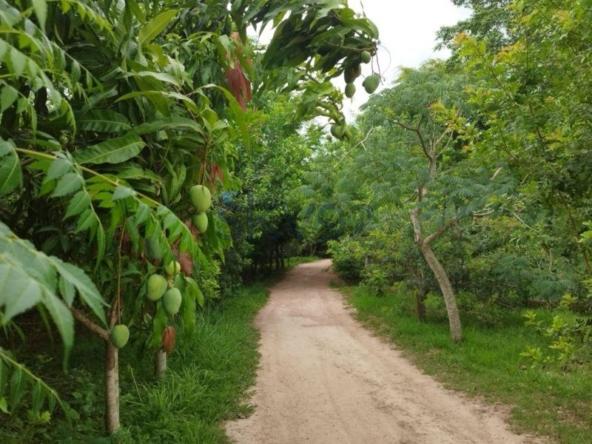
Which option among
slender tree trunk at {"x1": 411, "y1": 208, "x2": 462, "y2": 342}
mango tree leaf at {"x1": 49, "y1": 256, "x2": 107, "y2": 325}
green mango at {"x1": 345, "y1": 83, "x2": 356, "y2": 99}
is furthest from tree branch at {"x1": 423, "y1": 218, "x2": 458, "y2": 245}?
mango tree leaf at {"x1": 49, "y1": 256, "x2": 107, "y2": 325}

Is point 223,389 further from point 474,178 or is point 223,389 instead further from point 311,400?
point 474,178

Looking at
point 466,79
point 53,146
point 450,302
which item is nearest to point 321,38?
point 53,146

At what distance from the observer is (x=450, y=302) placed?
826cm

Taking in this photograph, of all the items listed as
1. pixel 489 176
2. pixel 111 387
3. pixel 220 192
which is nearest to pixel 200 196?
pixel 220 192

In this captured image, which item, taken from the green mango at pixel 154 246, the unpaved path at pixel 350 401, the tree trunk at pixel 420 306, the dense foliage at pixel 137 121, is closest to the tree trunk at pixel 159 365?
the unpaved path at pixel 350 401

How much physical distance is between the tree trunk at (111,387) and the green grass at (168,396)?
0.36 ft

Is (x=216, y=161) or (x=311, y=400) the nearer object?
(x=216, y=161)

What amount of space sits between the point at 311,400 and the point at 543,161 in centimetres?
356

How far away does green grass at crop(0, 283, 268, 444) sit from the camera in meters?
4.12

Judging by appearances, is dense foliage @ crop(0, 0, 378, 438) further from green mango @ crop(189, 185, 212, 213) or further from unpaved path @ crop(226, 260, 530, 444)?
unpaved path @ crop(226, 260, 530, 444)

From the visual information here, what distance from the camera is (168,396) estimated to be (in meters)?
5.15

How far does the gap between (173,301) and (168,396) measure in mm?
3769

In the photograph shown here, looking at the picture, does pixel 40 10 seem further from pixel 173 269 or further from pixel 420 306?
pixel 420 306

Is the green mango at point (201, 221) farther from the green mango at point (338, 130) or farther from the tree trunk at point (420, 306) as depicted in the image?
the tree trunk at point (420, 306)
